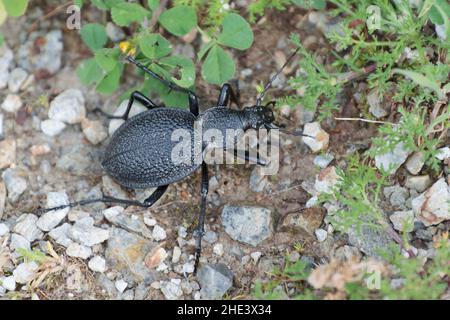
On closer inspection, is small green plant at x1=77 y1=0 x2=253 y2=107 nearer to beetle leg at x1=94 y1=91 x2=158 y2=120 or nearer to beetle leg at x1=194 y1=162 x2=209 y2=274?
beetle leg at x1=94 y1=91 x2=158 y2=120

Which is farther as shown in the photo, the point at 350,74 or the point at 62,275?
the point at 350,74

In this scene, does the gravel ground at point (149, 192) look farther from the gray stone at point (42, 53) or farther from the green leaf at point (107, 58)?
the green leaf at point (107, 58)

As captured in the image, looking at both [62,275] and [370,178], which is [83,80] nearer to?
[62,275]

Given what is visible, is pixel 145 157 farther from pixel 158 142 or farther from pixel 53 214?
pixel 53 214

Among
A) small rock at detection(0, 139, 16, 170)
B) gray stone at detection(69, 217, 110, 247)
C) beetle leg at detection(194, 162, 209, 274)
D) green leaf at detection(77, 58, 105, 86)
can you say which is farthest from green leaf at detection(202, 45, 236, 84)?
small rock at detection(0, 139, 16, 170)
